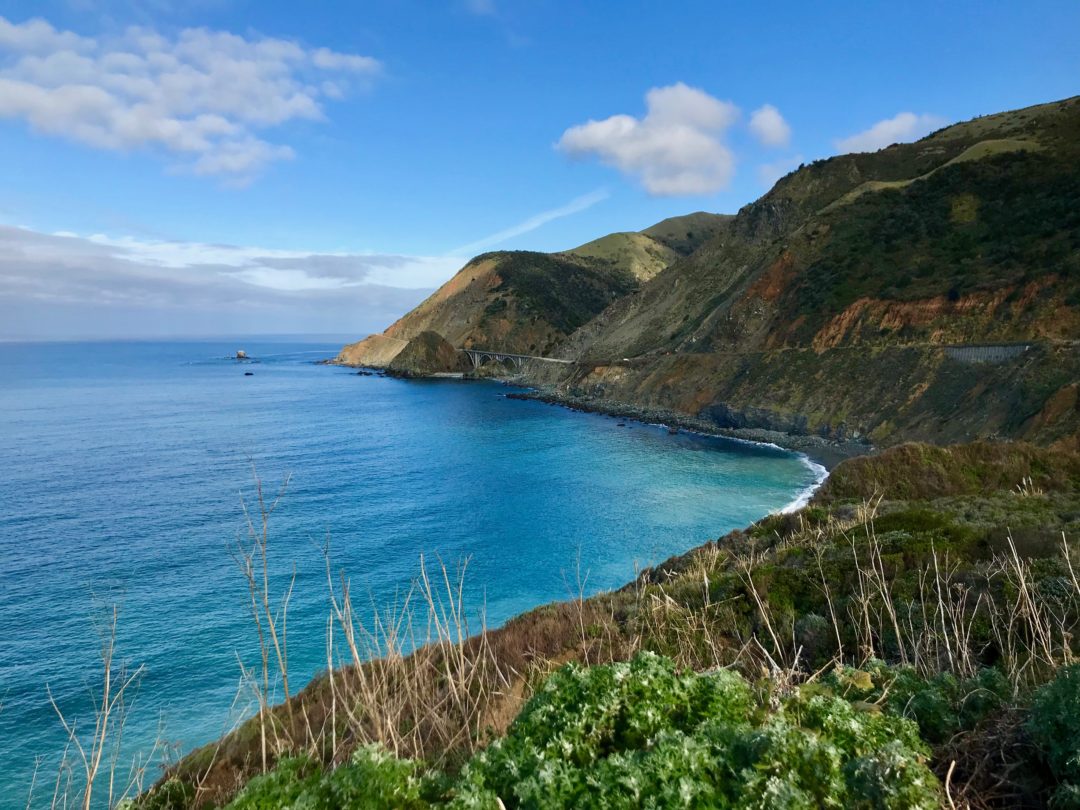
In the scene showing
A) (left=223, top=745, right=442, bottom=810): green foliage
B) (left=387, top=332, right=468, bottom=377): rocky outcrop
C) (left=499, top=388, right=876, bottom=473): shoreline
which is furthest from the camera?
(left=387, top=332, right=468, bottom=377): rocky outcrop

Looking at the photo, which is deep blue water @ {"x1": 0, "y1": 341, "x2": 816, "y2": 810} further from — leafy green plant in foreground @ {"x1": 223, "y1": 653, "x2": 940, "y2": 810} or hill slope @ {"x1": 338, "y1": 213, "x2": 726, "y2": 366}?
hill slope @ {"x1": 338, "y1": 213, "x2": 726, "y2": 366}

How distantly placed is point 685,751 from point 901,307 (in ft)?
223

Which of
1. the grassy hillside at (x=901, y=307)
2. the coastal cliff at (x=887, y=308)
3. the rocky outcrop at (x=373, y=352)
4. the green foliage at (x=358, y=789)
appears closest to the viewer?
the green foliage at (x=358, y=789)

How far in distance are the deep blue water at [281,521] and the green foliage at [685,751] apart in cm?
571

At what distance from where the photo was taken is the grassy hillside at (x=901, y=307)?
4850 centimetres

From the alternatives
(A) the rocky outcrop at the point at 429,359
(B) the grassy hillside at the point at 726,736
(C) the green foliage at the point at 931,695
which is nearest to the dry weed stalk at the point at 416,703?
(B) the grassy hillside at the point at 726,736

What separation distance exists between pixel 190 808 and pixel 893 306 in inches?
2734

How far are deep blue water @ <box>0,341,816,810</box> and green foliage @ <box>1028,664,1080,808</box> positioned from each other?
30.5ft

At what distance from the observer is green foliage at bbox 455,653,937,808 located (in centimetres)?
421

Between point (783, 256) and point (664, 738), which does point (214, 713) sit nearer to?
point (664, 738)

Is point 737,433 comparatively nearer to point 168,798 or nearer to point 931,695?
point 931,695

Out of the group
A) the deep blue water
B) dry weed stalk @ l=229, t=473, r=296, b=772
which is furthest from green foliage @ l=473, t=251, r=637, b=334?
dry weed stalk @ l=229, t=473, r=296, b=772

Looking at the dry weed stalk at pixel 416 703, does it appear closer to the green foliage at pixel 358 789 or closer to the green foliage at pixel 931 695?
the green foliage at pixel 358 789

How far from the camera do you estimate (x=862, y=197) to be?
263ft
